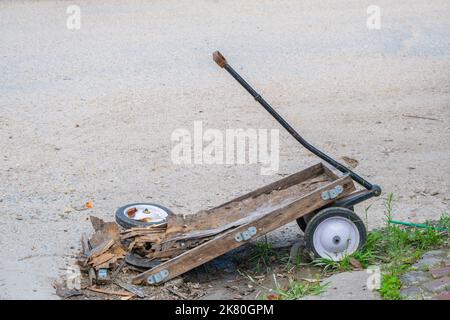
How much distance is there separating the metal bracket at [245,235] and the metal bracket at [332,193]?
525mm

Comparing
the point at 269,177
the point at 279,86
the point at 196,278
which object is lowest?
the point at 196,278

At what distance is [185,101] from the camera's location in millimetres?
9266

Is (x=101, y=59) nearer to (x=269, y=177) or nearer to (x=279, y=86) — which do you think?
(x=279, y=86)

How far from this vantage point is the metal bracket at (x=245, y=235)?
5.42 meters

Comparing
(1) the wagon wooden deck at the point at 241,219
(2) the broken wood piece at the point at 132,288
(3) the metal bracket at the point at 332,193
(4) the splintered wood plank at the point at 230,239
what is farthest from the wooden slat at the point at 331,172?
(2) the broken wood piece at the point at 132,288

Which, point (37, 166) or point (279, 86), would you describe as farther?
point (279, 86)

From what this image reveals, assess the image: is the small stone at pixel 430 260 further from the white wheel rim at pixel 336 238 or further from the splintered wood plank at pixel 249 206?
the splintered wood plank at pixel 249 206

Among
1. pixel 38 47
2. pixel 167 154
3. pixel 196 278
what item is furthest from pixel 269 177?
pixel 38 47

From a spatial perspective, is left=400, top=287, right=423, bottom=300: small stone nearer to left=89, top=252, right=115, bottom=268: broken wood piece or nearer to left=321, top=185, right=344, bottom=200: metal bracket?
left=321, top=185, right=344, bottom=200: metal bracket

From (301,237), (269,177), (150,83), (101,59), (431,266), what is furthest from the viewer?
(101,59)

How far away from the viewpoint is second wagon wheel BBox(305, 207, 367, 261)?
5.58m

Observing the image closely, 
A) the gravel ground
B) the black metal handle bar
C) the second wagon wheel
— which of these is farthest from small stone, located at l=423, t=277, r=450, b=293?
the gravel ground
